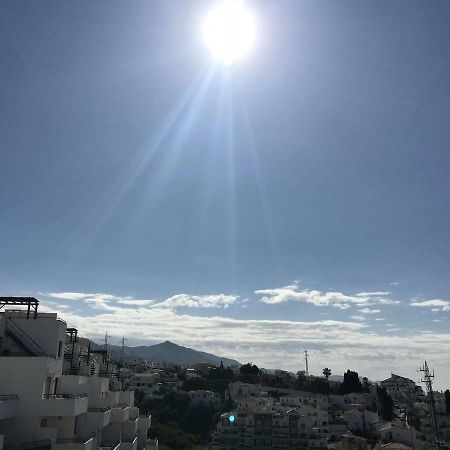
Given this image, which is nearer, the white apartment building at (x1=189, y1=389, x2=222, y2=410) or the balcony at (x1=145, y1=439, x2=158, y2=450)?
the balcony at (x1=145, y1=439, x2=158, y2=450)

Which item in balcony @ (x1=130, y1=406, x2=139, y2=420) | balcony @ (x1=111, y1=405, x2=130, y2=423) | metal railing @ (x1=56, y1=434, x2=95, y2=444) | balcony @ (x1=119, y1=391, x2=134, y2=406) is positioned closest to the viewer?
metal railing @ (x1=56, y1=434, x2=95, y2=444)

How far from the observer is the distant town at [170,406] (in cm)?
2395

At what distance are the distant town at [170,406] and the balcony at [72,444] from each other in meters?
0.06

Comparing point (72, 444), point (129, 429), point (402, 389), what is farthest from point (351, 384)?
point (72, 444)

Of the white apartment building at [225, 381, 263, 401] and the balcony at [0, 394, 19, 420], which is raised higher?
the balcony at [0, 394, 19, 420]

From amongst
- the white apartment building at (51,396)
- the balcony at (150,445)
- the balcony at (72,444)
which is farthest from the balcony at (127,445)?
the balcony at (72,444)

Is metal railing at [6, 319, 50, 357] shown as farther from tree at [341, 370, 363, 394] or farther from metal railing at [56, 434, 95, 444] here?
tree at [341, 370, 363, 394]

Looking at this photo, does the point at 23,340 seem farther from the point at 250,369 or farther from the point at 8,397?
the point at 250,369

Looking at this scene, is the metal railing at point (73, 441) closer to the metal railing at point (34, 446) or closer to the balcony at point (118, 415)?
the metal railing at point (34, 446)

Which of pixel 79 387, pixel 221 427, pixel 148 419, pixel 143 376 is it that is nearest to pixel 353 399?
pixel 221 427

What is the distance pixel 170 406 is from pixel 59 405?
9007cm

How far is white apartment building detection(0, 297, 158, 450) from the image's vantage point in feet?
76.2

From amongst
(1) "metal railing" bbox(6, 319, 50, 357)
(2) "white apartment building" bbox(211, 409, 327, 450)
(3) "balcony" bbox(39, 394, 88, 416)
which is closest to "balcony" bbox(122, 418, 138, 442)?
(1) "metal railing" bbox(6, 319, 50, 357)

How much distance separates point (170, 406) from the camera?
107250mm
